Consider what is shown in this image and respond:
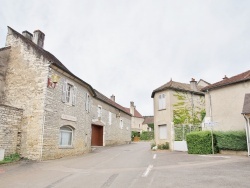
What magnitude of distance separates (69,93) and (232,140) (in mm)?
11125

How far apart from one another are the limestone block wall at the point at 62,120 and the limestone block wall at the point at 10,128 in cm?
167

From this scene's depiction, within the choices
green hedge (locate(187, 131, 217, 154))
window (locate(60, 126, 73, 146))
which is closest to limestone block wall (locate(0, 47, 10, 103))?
window (locate(60, 126, 73, 146))

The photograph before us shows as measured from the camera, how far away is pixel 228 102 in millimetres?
16547

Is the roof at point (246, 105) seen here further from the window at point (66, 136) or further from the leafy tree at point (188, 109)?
the window at point (66, 136)

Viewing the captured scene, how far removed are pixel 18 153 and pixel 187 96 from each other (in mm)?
16512

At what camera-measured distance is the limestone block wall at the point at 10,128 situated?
1229 cm

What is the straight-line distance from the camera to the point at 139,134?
5288 cm

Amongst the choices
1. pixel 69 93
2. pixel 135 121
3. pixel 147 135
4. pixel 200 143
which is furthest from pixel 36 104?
pixel 135 121

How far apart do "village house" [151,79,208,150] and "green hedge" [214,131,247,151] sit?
6.33 meters

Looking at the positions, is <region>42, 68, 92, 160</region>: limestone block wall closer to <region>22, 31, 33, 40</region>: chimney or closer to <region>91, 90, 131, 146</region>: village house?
<region>22, 31, 33, 40</region>: chimney


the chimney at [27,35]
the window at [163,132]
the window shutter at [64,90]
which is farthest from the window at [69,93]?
the window at [163,132]

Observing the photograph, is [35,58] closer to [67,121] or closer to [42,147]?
[67,121]

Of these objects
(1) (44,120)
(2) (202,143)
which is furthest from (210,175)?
(1) (44,120)

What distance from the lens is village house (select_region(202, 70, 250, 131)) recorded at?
51.8ft
